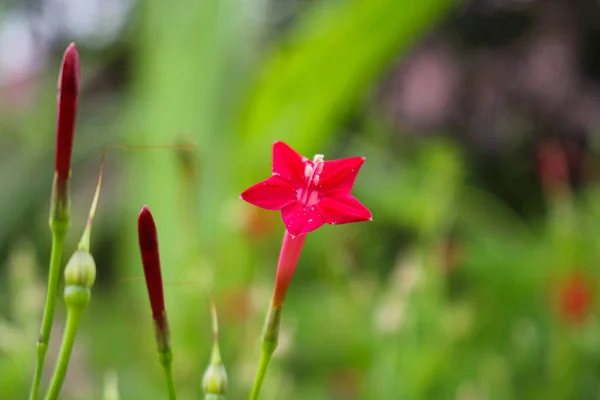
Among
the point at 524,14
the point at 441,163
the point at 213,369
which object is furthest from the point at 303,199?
the point at 524,14

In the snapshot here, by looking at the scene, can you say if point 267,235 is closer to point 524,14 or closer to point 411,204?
point 411,204

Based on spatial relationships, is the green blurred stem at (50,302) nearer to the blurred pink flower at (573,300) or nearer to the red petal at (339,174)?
the red petal at (339,174)

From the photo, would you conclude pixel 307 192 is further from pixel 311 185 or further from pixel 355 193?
pixel 355 193

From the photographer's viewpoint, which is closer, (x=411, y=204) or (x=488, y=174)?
(x=411, y=204)

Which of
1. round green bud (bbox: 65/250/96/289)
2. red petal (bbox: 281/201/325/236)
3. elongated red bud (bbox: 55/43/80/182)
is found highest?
elongated red bud (bbox: 55/43/80/182)

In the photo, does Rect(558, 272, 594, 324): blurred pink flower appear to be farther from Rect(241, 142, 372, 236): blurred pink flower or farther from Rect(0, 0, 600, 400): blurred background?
Rect(241, 142, 372, 236): blurred pink flower

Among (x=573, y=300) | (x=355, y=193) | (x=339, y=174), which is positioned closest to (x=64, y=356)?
(x=339, y=174)

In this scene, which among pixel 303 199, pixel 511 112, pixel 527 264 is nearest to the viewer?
pixel 303 199

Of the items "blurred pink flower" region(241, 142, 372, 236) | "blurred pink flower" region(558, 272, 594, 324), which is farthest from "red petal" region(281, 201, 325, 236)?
"blurred pink flower" region(558, 272, 594, 324)
